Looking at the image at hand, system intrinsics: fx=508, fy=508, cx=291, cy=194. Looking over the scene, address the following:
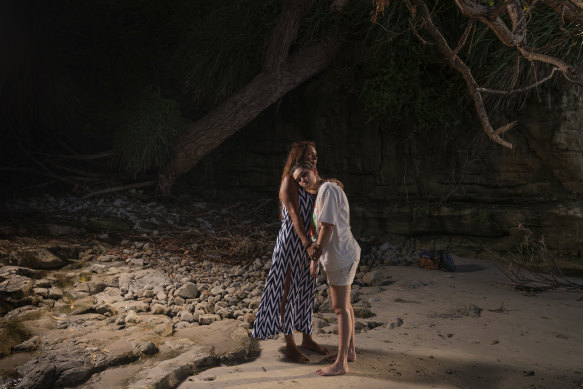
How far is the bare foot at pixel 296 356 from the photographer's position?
3.47 metres

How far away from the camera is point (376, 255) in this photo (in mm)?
6715

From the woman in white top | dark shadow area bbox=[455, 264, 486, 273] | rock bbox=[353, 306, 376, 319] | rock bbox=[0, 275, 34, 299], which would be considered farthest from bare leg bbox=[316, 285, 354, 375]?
dark shadow area bbox=[455, 264, 486, 273]

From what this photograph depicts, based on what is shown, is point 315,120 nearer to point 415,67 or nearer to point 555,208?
point 415,67

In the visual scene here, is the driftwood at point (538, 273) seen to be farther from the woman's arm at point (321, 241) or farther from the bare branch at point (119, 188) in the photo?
the bare branch at point (119, 188)

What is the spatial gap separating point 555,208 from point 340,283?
4.00 meters

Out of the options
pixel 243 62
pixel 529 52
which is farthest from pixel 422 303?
pixel 243 62

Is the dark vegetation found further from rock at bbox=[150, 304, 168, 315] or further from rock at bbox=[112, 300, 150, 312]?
rock at bbox=[150, 304, 168, 315]

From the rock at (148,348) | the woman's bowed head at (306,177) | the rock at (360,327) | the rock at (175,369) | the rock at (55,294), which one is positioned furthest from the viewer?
the rock at (55,294)

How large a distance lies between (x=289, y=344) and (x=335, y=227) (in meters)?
0.92

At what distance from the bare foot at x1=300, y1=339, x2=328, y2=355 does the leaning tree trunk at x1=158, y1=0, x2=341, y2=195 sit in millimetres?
4833

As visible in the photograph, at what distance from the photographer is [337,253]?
328 centimetres

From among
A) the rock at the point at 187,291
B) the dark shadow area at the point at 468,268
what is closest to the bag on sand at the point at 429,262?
the dark shadow area at the point at 468,268

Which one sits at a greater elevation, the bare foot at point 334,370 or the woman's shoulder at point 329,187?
the woman's shoulder at point 329,187

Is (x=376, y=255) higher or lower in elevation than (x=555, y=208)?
lower
